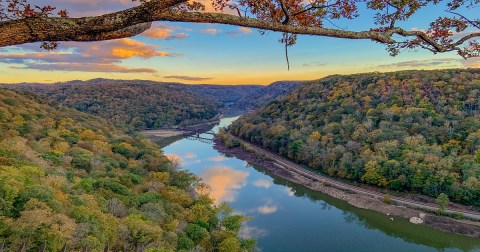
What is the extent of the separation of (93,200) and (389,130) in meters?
33.0

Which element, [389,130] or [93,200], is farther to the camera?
[389,130]

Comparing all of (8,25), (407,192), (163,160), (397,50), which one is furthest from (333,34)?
(407,192)

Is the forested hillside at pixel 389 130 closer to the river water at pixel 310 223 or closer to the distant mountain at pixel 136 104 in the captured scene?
the river water at pixel 310 223

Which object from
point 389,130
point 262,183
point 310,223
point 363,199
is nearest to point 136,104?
point 262,183

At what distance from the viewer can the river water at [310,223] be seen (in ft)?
69.2

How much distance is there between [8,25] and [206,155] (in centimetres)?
4644

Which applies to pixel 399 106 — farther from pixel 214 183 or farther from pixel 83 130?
pixel 83 130

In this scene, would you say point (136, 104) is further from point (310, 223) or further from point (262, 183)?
point (310, 223)

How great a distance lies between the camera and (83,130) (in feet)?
106

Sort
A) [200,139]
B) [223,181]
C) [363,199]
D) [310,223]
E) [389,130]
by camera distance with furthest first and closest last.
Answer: [200,139]
[389,130]
[223,181]
[363,199]
[310,223]

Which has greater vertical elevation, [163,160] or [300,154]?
[163,160]

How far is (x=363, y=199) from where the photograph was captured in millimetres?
29188

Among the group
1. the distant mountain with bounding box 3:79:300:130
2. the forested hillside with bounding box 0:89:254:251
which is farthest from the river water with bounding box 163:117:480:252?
the distant mountain with bounding box 3:79:300:130

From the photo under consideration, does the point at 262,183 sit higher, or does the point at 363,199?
the point at 363,199
